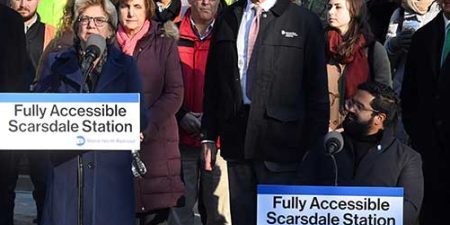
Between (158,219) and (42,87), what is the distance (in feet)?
5.36

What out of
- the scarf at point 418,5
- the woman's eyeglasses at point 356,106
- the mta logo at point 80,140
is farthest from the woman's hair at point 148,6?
the mta logo at point 80,140

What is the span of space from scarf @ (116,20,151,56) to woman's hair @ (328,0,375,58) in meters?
1.22

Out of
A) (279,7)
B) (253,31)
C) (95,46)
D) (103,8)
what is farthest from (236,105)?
(95,46)

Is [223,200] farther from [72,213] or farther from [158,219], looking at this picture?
[72,213]

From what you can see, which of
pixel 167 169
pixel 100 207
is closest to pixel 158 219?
pixel 167 169

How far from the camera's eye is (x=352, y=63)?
19.9ft

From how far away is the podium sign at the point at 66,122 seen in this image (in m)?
4.04

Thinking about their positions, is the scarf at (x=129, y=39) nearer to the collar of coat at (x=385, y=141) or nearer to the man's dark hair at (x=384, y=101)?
the man's dark hair at (x=384, y=101)

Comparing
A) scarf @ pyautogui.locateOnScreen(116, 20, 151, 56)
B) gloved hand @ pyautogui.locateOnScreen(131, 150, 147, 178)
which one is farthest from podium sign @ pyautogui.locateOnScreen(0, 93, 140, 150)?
scarf @ pyautogui.locateOnScreen(116, 20, 151, 56)

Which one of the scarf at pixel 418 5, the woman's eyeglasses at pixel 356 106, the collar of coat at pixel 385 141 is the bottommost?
the collar of coat at pixel 385 141

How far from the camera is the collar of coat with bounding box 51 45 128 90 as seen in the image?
452cm

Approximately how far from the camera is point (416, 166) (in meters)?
4.81

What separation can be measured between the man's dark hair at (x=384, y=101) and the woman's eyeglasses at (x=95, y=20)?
1383mm

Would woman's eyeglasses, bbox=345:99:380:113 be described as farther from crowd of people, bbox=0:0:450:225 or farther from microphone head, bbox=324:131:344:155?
microphone head, bbox=324:131:344:155
